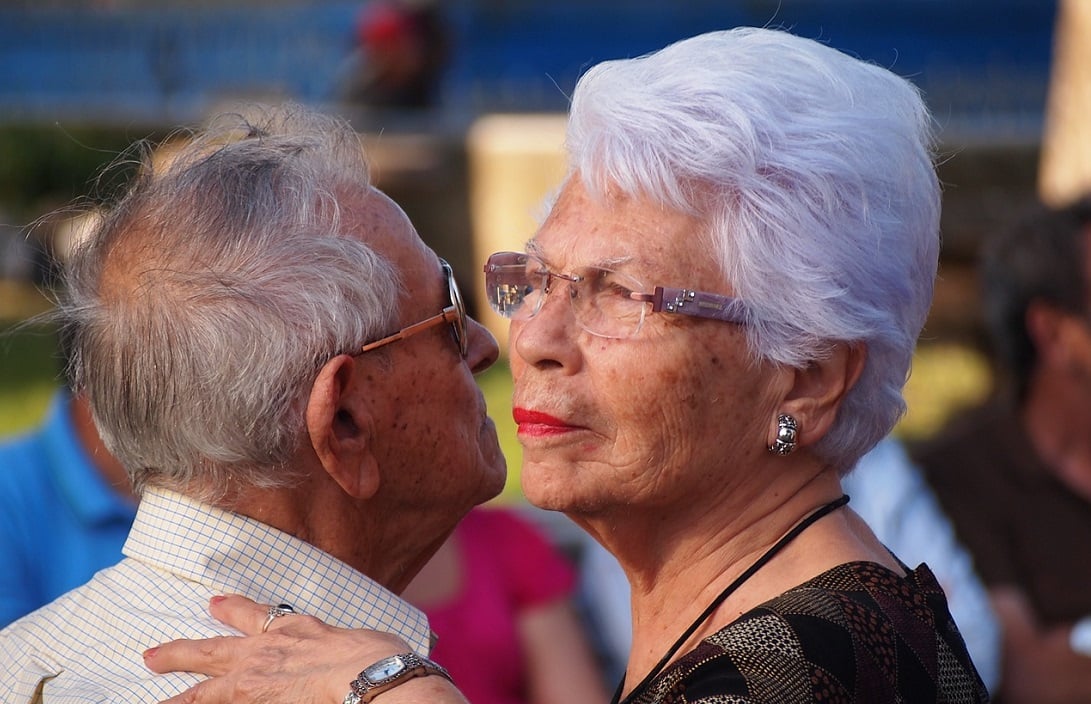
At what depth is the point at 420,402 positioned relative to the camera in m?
2.60

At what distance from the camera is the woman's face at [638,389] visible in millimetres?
2414

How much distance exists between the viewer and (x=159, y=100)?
1537 centimetres

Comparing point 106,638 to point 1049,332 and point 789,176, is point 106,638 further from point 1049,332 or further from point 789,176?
point 1049,332

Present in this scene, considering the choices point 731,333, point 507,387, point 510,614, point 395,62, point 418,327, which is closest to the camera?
point 731,333

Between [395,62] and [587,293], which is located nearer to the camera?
[587,293]

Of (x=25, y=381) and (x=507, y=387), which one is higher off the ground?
(x=25, y=381)

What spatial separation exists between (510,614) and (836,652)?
2458mm

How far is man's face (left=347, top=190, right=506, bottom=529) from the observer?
2.55m

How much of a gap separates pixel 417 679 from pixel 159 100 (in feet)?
46.5

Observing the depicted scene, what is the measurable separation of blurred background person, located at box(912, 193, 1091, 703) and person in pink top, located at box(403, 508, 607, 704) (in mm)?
1421

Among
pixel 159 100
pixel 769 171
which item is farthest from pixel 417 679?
pixel 159 100

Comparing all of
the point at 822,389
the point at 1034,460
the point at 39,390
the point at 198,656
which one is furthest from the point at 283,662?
the point at 39,390

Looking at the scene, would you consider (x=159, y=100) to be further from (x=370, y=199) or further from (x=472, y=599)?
(x=370, y=199)

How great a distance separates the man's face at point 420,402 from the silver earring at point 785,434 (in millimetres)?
573
